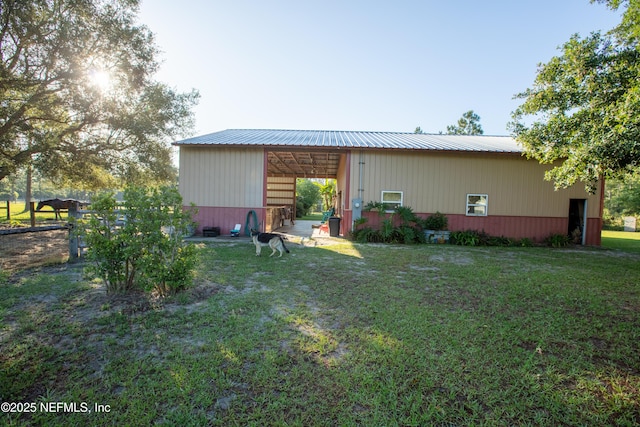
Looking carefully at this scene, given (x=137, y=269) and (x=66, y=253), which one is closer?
(x=137, y=269)

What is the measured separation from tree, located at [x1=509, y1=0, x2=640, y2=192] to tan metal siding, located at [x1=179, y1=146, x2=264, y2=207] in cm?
938

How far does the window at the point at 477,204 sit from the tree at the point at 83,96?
46.8ft

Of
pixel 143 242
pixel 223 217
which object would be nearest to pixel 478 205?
pixel 223 217

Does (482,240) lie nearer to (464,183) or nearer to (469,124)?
(464,183)

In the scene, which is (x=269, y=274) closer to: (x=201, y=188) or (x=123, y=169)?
(x=201, y=188)

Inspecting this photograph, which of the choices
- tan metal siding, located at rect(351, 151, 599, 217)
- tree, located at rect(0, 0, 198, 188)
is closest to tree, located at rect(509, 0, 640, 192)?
tan metal siding, located at rect(351, 151, 599, 217)

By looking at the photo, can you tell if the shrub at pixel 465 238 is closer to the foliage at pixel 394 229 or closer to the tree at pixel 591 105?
the foliage at pixel 394 229

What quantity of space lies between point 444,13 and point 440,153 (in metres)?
4.66

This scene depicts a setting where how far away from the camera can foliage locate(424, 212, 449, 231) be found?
10.7 m

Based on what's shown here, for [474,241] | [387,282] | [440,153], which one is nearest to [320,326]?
[387,282]

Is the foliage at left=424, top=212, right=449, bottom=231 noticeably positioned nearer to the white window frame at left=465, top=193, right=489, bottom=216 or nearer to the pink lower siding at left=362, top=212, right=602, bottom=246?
the pink lower siding at left=362, top=212, right=602, bottom=246

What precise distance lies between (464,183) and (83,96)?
15901mm

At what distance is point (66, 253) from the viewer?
6883mm

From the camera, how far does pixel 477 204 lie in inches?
442
